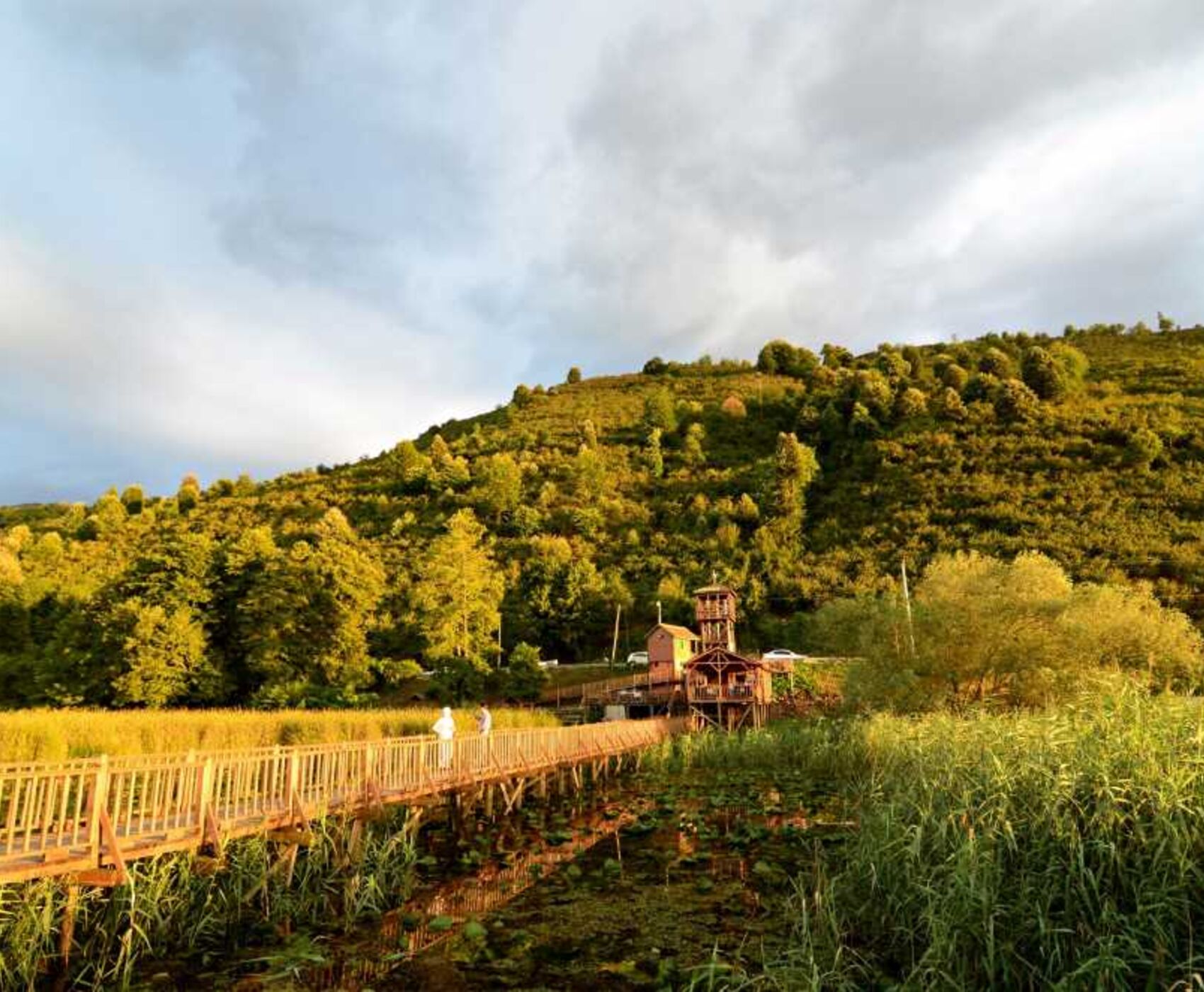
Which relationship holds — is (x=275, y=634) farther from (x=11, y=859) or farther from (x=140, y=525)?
(x=140, y=525)

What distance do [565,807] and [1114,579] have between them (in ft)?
125

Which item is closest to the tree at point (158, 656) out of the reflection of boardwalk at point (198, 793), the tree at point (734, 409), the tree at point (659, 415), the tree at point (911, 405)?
the reflection of boardwalk at point (198, 793)

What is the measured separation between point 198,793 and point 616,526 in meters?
62.6

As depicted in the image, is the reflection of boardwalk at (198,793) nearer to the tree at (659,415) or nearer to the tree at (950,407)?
the tree at (950,407)

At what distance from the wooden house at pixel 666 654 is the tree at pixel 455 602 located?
9.50 meters

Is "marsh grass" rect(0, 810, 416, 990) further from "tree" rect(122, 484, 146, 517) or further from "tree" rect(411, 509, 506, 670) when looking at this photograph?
"tree" rect(122, 484, 146, 517)

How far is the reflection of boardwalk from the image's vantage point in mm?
7680

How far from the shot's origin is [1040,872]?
640 cm

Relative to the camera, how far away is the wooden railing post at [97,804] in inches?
303

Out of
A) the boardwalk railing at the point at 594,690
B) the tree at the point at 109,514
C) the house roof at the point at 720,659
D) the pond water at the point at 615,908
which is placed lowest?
the pond water at the point at 615,908

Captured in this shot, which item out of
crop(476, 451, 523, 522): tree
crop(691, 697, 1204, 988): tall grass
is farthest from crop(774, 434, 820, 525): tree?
crop(691, 697, 1204, 988): tall grass

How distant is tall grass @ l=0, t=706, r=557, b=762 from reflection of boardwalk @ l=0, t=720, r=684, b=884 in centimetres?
129

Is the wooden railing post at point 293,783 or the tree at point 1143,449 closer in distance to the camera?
the wooden railing post at point 293,783

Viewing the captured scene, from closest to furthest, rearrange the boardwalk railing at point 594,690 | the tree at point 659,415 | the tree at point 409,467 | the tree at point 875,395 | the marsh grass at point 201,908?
the marsh grass at point 201,908, the boardwalk railing at point 594,690, the tree at point 875,395, the tree at point 409,467, the tree at point 659,415
